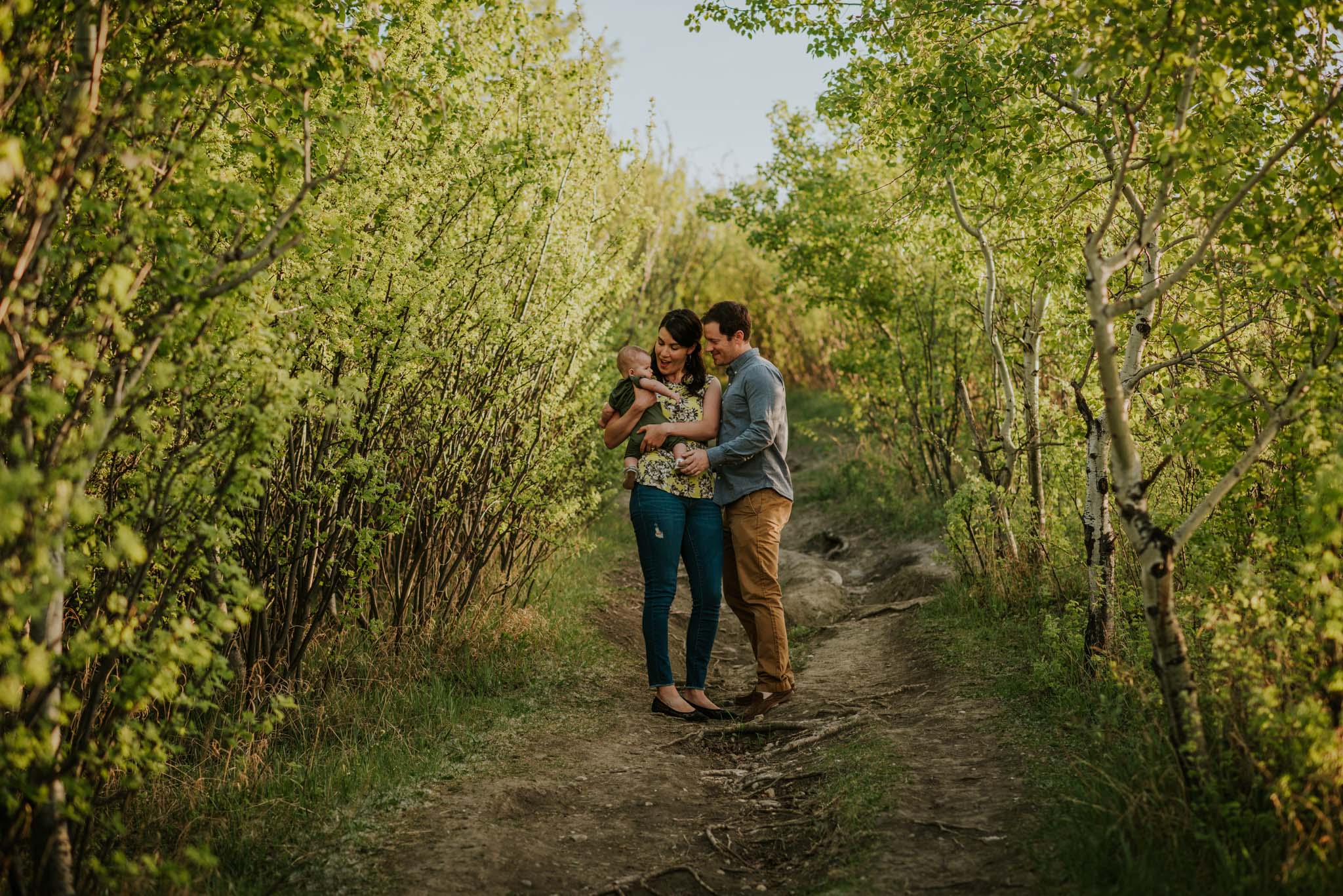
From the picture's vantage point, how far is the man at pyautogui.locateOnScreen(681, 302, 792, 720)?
5.07 meters

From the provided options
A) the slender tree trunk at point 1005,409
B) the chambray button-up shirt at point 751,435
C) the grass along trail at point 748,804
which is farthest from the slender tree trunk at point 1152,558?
the slender tree trunk at point 1005,409

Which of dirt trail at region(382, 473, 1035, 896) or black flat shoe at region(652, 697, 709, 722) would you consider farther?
black flat shoe at region(652, 697, 709, 722)

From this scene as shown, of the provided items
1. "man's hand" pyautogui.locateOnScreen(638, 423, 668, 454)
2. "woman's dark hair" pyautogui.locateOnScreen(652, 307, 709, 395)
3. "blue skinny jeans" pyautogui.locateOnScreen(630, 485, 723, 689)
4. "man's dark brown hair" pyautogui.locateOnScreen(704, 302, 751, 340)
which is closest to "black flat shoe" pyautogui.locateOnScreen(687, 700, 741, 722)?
"blue skinny jeans" pyautogui.locateOnScreen(630, 485, 723, 689)

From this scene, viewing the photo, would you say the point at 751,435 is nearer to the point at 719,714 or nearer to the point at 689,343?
the point at 689,343

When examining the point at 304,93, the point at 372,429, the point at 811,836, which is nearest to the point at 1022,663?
the point at 811,836

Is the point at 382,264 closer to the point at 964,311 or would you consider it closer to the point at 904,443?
the point at 964,311

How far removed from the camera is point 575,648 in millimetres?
6207

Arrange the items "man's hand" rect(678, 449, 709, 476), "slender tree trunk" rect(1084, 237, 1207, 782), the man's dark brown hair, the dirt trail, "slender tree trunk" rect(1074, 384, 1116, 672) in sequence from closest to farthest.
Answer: "slender tree trunk" rect(1084, 237, 1207, 782) → the dirt trail → "slender tree trunk" rect(1074, 384, 1116, 672) → "man's hand" rect(678, 449, 709, 476) → the man's dark brown hair

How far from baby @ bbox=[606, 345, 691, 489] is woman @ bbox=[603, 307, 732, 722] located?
40mm

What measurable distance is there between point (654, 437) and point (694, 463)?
0.24 m

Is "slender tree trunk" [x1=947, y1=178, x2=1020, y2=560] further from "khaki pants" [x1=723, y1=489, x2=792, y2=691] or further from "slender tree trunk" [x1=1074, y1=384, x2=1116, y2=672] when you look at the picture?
"khaki pants" [x1=723, y1=489, x2=792, y2=691]

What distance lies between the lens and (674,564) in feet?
16.1

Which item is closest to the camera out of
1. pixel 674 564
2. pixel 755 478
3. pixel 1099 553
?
pixel 1099 553

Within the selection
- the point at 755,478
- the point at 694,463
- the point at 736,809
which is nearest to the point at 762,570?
the point at 755,478
